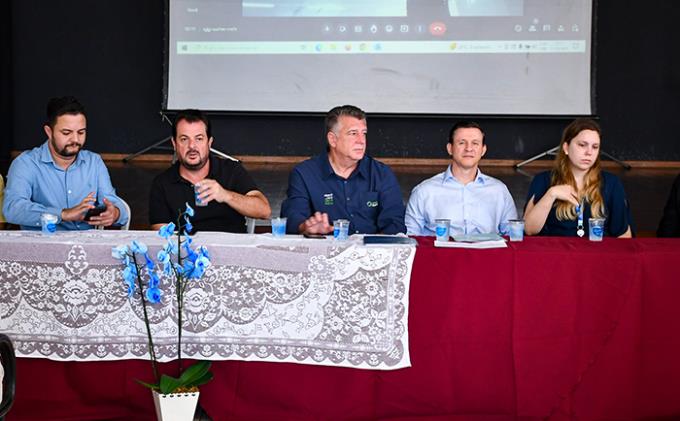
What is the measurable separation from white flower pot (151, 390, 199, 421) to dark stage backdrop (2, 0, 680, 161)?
20.2 ft

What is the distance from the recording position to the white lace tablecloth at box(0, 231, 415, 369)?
110 inches

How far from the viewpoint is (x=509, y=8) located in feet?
26.8

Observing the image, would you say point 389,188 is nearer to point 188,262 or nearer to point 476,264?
point 476,264

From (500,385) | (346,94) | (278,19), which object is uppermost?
(278,19)

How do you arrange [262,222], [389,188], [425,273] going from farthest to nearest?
1. [262,222]
2. [389,188]
3. [425,273]

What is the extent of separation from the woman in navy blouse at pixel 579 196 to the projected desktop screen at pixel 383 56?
4.87 m

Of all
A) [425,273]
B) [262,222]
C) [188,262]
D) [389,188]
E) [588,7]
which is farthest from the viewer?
[588,7]

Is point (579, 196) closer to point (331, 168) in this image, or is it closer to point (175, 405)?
point (331, 168)

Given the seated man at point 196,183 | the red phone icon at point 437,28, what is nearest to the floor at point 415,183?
the red phone icon at point 437,28

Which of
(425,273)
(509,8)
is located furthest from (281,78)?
(425,273)

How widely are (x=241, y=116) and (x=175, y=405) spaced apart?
625 centimetres

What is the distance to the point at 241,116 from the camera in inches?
342

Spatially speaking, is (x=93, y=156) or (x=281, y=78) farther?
(x=281, y=78)

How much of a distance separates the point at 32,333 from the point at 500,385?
5.10ft
